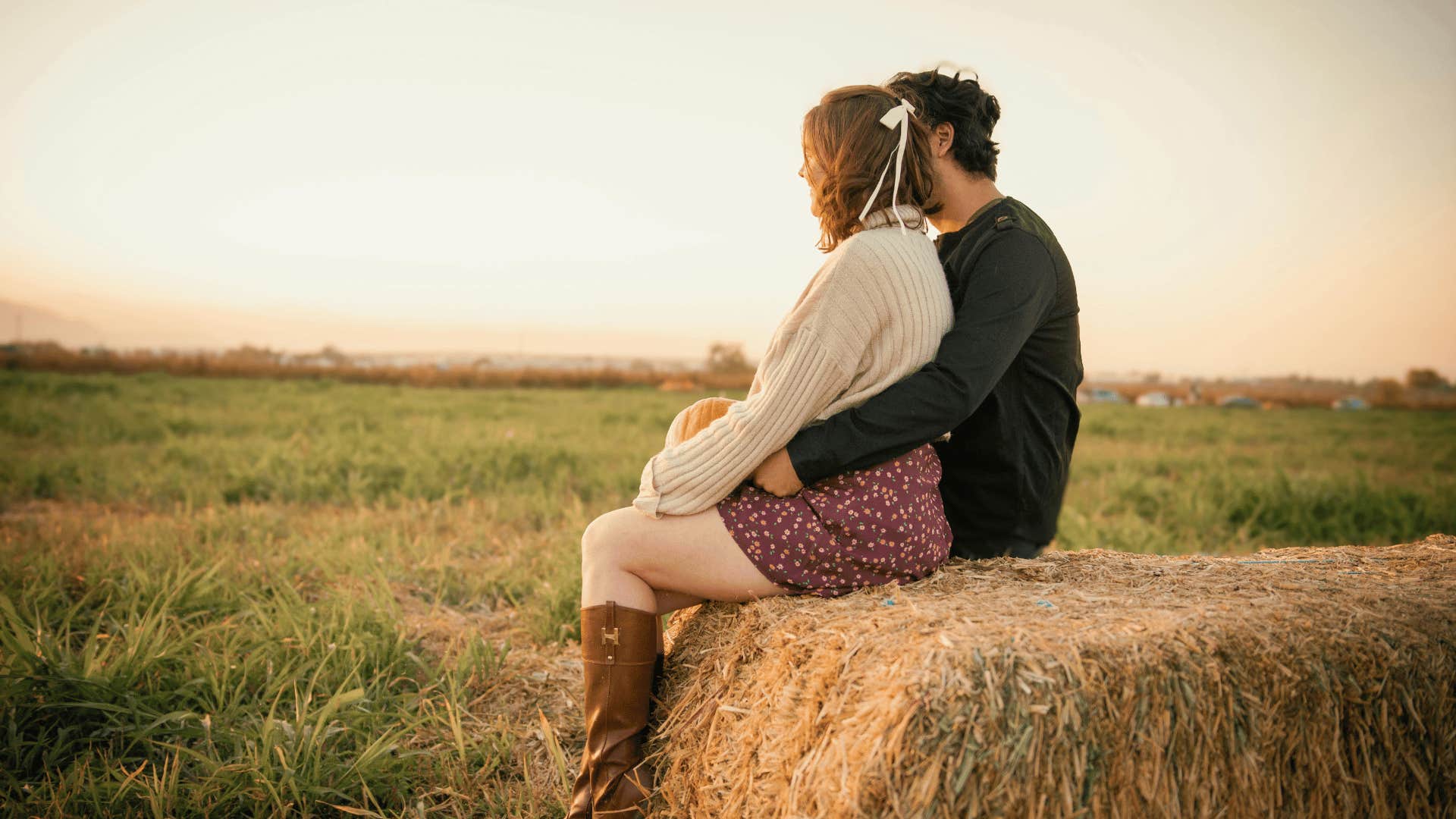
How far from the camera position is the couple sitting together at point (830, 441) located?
2.11 metres

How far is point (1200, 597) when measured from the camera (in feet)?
6.92

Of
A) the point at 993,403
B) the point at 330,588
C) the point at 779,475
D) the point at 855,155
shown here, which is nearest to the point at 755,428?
the point at 779,475

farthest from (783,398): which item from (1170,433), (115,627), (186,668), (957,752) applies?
(1170,433)

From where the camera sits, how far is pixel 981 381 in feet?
7.09

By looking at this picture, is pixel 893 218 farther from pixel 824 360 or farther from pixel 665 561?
pixel 665 561

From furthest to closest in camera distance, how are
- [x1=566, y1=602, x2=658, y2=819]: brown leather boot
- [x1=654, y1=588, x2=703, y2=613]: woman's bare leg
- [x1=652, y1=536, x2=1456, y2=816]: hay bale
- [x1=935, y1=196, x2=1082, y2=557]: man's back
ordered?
[x1=935, y1=196, x2=1082, y2=557]: man's back → [x1=654, y1=588, x2=703, y2=613]: woman's bare leg → [x1=566, y1=602, x2=658, y2=819]: brown leather boot → [x1=652, y1=536, x2=1456, y2=816]: hay bale

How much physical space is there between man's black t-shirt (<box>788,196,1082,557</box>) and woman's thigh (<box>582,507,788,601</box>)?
0.98 feet

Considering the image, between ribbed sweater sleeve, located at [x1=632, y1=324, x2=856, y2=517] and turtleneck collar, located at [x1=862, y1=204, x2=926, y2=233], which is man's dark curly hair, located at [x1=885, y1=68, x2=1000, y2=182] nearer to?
turtleneck collar, located at [x1=862, y1=204, x2=926, y2=233]

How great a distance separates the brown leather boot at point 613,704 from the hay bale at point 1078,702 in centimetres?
13

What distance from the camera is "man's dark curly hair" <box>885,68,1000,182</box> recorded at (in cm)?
250

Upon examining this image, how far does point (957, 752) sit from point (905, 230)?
1.39 metres

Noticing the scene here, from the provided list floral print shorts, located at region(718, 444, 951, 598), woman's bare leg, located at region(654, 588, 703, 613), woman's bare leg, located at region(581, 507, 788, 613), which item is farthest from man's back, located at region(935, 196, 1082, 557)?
woman's bare leg, located at region(654, 588, 703, 613)

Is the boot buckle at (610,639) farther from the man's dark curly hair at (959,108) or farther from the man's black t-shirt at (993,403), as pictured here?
the man's dark curly hair at (959,108)

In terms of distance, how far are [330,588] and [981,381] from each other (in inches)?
131
